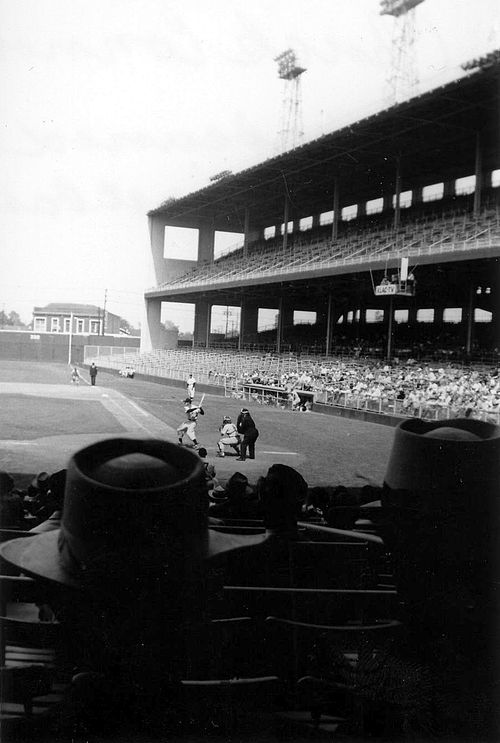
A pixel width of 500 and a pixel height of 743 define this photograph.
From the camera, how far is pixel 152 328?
7.71m

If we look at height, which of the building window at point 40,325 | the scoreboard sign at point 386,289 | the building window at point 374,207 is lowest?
the building window at point 40,325

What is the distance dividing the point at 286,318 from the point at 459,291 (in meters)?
3.34

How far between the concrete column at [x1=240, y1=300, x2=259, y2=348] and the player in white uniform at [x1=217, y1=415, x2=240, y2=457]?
3826mm

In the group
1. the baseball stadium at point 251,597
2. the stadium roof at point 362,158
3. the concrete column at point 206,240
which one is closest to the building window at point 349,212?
the stadium roof at point 362,158

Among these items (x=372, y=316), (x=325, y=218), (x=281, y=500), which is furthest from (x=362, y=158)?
(x=281, y=500)

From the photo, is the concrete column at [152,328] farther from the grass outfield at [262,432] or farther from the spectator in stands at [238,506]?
the spectator in stands at [238,506]

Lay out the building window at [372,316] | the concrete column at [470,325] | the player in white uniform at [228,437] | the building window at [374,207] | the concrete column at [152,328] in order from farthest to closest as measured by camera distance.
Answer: the building window at [374,207] → the building window at [372,316] → the concrete column at [470,325] → the concrete column at [152,328] → the player in white uniform at [228,437]

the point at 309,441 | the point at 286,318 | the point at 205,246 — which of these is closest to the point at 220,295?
the point at 286,318

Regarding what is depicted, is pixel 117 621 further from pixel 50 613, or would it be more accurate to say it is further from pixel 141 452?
pixel 50 613

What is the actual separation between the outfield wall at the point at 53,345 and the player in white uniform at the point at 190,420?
6.53 feet

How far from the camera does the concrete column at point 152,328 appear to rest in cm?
752

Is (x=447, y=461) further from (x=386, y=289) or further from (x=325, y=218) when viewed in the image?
(x=325, y=218)

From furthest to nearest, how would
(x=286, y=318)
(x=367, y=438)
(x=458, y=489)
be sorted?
(x=286, y=318)
(x=367, y=438)
(x=458, y=489)

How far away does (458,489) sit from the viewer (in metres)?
2.21
